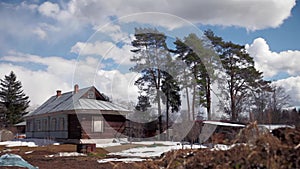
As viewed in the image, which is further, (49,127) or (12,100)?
(12,100)

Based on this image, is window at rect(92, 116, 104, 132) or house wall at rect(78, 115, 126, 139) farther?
window at rect(92, 116, 104, 132)

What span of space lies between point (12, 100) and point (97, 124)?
32.4 meters

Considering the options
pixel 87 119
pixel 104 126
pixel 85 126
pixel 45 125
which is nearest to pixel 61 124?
pixel 85 126

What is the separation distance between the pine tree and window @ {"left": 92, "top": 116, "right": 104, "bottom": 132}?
1137 inches

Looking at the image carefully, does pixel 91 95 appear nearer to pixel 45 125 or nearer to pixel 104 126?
pixel 104 126

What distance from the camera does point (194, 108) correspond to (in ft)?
66.4

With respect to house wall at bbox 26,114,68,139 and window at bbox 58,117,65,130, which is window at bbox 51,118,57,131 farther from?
window at bbox 58,117,65,130

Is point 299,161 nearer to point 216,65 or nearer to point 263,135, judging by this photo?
point 263,135

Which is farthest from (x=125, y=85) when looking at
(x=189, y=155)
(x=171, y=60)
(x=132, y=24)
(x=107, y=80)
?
(x=189, y=155)

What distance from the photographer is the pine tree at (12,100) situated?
47.4 m

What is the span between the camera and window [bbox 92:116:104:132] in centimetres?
2163

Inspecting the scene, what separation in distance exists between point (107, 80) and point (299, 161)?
13.3 meters

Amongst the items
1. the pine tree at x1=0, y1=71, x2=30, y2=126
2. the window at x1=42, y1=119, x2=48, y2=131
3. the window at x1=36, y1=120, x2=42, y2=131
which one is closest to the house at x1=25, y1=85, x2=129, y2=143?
the window at x1=42, y1=119, x2=48, y2=131

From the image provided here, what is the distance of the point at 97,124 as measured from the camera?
21.8 m
